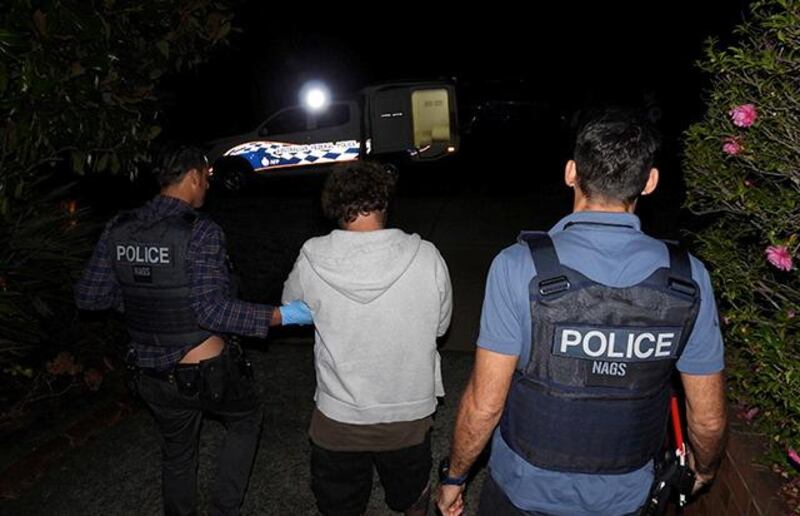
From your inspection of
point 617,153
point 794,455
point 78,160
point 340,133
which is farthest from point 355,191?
point 340,133

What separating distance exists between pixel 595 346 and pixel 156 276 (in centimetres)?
175

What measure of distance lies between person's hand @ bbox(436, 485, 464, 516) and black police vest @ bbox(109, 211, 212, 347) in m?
1.25

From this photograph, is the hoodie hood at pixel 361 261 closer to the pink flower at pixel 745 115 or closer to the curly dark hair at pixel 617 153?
the curly dark hair at pixel 617 153

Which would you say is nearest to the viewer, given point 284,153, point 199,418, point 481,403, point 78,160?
point 481,403

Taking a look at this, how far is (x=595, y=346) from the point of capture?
68.0 inches

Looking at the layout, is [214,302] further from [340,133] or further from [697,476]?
[340,133]

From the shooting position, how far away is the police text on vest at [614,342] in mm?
1722

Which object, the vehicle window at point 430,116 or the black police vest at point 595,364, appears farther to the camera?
the vehicle window at point 430,116

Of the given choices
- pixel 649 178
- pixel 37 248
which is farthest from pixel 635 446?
pixel 37 248

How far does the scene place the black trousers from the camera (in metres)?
2.75

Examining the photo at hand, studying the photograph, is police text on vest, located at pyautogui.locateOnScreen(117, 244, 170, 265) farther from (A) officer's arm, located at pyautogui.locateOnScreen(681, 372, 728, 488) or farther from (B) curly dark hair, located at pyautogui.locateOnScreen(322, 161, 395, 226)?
(A) officer's arm, located at pyautogui.locateOnScreen(681, 372, 728, 488)

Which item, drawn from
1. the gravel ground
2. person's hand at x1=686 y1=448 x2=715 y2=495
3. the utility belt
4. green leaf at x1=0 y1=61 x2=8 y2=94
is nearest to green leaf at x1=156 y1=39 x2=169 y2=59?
green leaf at x1=0 y1=61 x2=8 y2=94

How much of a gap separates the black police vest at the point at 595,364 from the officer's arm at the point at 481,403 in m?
0.06

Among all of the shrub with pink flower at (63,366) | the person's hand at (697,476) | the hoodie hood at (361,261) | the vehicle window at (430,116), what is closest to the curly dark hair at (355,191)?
the hoodie hood at (361,261)
